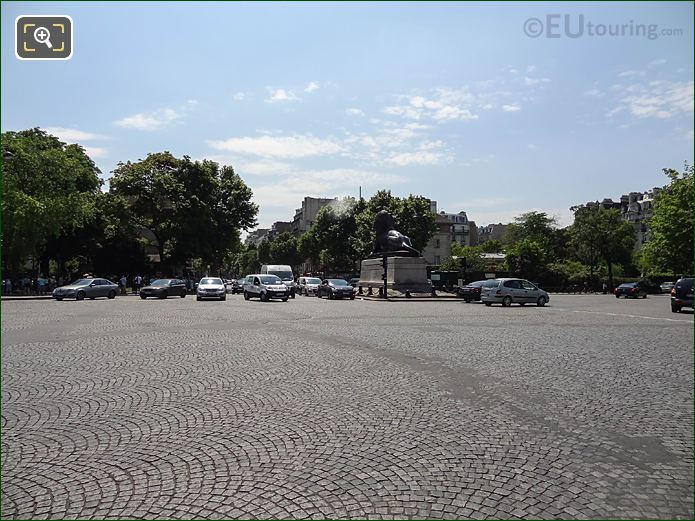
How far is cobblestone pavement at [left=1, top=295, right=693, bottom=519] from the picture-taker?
3.75m

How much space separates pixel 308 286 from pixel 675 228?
33.5m

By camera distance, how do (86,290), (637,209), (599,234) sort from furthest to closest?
(637,209), (599,234), (86,290)

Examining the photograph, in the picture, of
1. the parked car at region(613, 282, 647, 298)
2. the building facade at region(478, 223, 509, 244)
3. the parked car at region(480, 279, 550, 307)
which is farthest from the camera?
the building facade at region(478, 223, 509, 244)

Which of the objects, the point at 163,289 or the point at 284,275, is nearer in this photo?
the point at 163,289

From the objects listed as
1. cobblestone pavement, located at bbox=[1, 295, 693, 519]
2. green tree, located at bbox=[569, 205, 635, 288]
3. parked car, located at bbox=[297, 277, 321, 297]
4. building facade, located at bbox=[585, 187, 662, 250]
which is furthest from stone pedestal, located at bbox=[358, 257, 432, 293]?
building facade, located at bbox=[585, 187, 662, 250]

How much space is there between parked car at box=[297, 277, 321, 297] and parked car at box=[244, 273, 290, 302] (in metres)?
9.55

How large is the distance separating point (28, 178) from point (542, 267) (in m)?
55.4

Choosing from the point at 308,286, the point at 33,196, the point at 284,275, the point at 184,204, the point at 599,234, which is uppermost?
the point at 184,204

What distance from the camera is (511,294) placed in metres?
30.1

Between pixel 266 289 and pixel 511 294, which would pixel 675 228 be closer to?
pixel 511 294

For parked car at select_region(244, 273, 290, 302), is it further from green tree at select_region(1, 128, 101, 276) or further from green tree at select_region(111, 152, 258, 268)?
green tree at select_region(111, 152, 258, 268)

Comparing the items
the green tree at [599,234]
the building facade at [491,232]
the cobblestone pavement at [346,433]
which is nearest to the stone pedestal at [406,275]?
the cobblestone pavement at [346,433]

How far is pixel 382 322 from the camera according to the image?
58.6 feet

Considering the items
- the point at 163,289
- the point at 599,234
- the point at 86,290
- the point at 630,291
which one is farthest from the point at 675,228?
the point at 86,290
